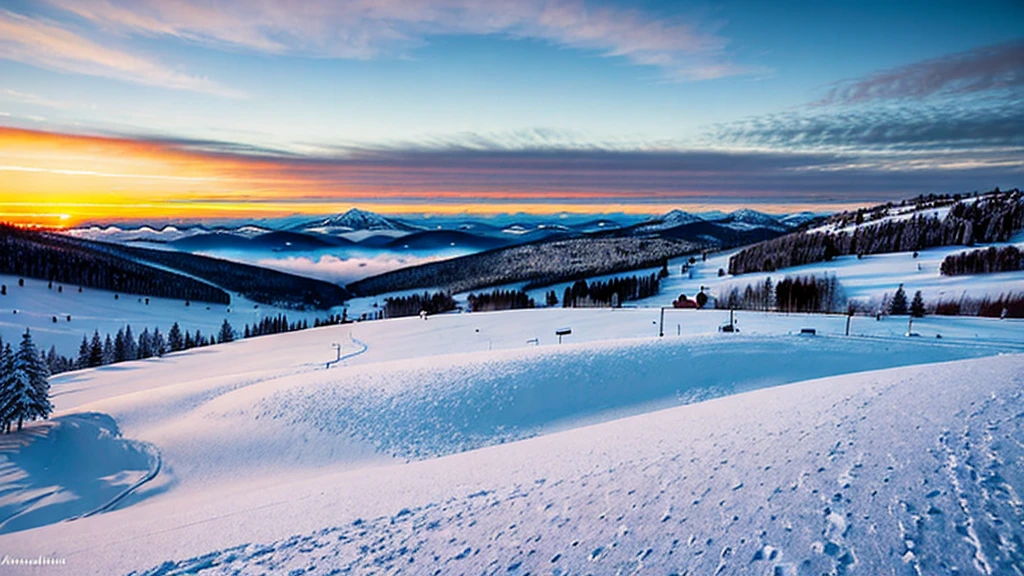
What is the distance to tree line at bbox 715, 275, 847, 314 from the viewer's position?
336 feet

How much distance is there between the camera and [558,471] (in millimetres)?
12156

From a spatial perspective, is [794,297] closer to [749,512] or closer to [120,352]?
[749,512]

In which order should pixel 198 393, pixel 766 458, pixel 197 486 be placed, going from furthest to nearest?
pixel 198 393, pixel 197 486, pixel 766 458

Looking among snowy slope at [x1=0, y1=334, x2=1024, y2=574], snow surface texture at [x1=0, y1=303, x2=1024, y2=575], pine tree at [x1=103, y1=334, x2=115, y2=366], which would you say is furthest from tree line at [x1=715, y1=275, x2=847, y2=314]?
pine tree at [x1=103, y1=334, x2=115, y2=366]

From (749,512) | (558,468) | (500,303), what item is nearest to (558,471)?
(558,468)

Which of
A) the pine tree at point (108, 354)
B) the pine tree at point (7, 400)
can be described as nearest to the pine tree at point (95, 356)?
the pine tree at point (108, 354)

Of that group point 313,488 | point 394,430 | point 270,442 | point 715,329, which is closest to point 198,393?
point 270,442

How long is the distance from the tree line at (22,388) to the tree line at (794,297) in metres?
101

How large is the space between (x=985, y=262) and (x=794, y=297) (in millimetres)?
49904

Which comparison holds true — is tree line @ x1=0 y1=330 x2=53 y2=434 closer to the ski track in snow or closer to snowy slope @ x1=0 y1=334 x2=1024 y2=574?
snowy slope @ x1=0 y1=334 x2=1024 y2=574

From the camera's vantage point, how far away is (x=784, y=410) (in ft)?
48.8

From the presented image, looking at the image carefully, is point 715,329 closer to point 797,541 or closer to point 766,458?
Result: point 766,458

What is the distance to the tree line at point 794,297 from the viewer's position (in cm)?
10231

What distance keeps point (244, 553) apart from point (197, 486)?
15.4 meters
